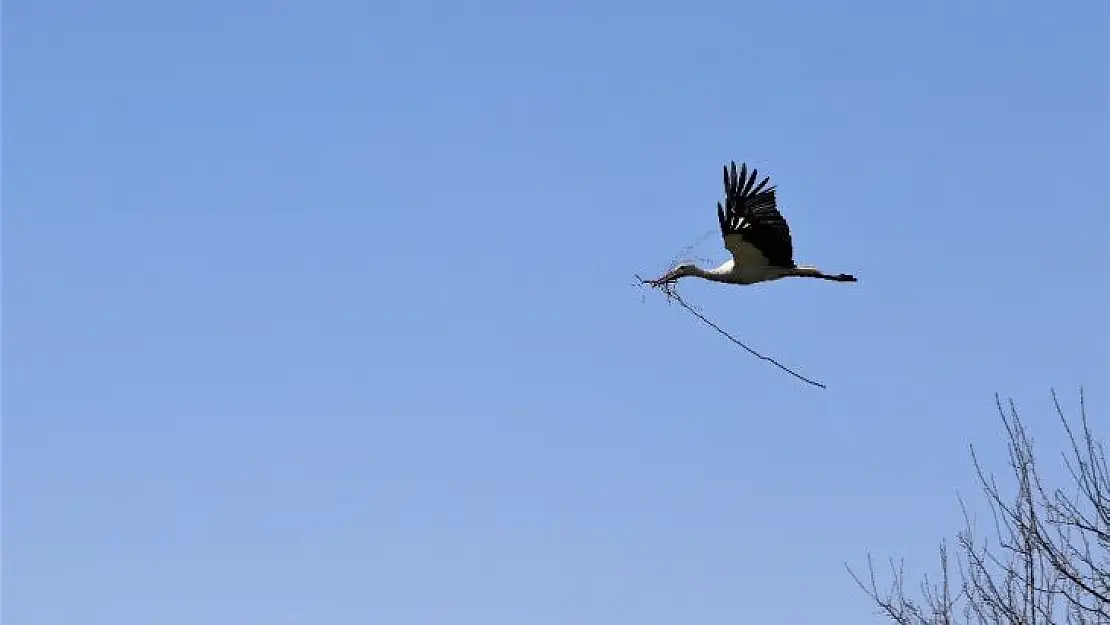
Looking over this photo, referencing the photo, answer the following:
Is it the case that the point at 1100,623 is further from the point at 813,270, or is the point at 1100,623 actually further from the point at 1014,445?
the point at 813,270

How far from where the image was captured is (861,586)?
17641 mm

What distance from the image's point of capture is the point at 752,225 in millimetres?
16188

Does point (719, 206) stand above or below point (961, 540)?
above

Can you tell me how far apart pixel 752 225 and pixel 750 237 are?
0.13m

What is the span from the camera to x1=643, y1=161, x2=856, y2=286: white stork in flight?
53.0 feet

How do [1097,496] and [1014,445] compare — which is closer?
[1097,496]

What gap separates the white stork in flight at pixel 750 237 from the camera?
16.2 metres

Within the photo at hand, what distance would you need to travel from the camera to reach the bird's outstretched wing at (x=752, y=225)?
636 inches

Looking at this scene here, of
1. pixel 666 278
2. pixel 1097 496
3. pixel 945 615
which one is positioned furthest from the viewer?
pixel 945 615

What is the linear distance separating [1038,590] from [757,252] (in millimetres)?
3429

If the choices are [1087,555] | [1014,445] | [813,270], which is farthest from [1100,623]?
[813,270]

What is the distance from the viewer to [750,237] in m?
16.1

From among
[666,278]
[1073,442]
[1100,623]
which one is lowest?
[1100,623]

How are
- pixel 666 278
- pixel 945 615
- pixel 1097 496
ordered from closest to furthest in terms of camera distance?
pixel 1097 496 → pixel 666 278 → pixel 945 615
